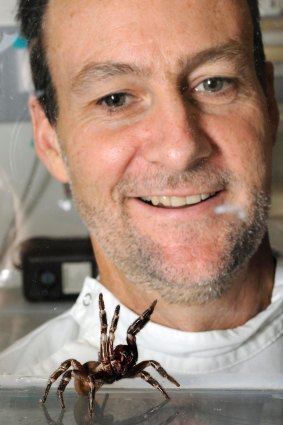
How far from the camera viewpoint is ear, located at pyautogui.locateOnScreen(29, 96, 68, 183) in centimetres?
84

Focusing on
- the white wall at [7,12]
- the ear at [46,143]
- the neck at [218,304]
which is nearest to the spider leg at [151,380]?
the neck at [218,304]

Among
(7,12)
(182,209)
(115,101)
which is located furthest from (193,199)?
(7,12)

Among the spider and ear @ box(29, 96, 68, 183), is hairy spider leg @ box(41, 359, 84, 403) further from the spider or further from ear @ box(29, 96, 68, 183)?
ear @ box(29, 96, 68, 183)

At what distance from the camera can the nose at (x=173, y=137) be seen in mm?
765

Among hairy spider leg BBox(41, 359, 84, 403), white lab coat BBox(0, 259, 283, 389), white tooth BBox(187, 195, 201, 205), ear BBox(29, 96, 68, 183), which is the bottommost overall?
white lab coat BBox(0, 259, 283, 389)

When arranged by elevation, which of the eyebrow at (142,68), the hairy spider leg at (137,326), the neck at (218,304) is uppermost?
the eyebrow at (142,68)

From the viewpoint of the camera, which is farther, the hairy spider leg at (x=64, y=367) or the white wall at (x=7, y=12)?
the white wall at (x=7, y=12)

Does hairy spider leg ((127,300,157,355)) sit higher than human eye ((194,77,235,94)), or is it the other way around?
human eye ((194,77,235,94))

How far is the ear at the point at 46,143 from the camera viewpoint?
840 mm

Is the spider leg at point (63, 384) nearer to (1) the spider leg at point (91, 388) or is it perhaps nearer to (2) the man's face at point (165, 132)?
(1) the spider leg at point (91, 388)

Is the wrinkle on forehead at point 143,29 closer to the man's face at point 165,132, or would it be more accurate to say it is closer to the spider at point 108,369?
the man's face at point 165,132

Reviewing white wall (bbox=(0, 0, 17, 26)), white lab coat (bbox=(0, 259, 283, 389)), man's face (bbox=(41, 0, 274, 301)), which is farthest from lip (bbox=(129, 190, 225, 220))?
white wall (bbox=(0, 0, 17, 26))

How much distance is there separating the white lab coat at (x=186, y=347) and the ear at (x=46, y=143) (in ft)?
0.40

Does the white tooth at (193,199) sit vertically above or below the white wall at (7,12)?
below
